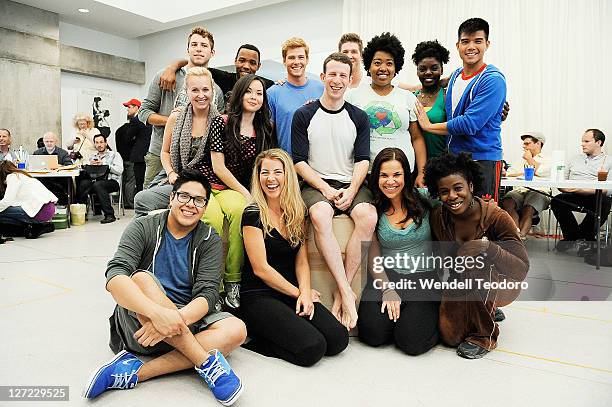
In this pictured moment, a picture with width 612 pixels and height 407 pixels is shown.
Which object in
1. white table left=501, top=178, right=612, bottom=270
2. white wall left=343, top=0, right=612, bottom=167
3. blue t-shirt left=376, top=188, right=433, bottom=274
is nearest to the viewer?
blue t-shirt left=376, top=188, right=433, bottom=274

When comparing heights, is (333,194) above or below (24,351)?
above

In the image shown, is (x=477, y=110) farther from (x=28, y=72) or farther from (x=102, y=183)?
(x=28, y=72)

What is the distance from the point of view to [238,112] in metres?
2.86

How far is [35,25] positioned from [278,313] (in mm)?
8832

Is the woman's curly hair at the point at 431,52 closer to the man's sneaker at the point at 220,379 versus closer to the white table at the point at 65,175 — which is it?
the man's sneaker at the point at 220,379

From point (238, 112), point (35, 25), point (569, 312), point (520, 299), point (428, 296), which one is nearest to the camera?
point (428, 296)

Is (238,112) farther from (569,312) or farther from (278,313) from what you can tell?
(569,312)

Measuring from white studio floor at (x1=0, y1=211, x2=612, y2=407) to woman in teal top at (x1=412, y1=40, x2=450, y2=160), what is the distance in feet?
4.00

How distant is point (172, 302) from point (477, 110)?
78.9 inches

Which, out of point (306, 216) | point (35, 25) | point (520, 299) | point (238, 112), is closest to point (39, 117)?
point (35, 25)

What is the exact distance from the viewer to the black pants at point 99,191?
714cm

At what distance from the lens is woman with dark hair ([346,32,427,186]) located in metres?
2.92

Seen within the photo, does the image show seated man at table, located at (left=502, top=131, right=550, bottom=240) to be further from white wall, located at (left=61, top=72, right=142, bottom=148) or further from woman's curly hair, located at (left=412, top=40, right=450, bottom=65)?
white wall, located at (left=61, top=72, right=142, bottom=148)

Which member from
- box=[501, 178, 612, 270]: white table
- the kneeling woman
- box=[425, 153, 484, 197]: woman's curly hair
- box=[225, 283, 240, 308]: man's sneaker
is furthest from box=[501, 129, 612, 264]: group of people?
box=[225, 283, 240, 308]: man's sneaker
